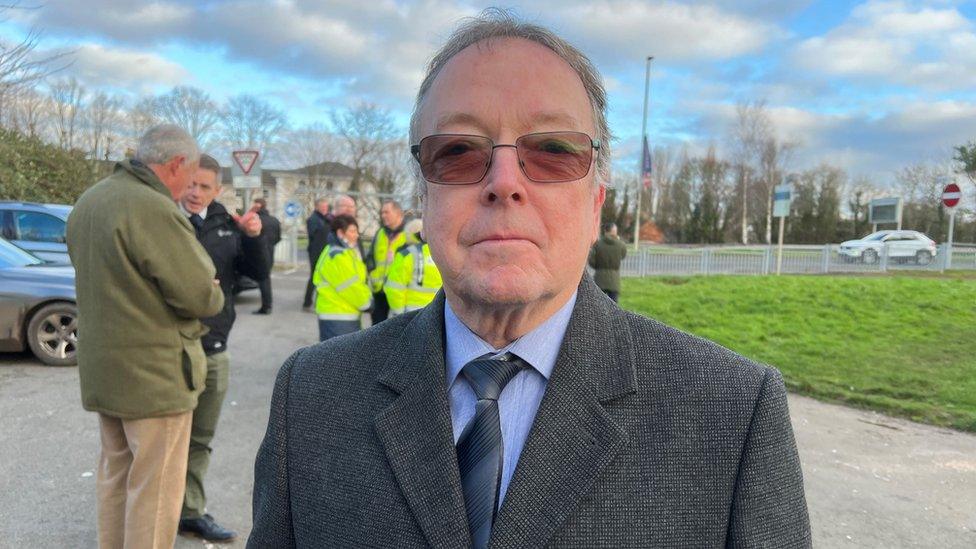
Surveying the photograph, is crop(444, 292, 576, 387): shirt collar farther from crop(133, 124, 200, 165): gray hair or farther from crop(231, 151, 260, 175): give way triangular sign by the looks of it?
crop(231, 151, 260, 175): give way triangular sign

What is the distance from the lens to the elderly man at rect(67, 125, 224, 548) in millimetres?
2850

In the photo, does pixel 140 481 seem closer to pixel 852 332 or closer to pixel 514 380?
pixel 514 380

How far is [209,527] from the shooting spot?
3.67 meters

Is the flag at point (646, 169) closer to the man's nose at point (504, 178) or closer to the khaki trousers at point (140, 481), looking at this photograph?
the khaki trousers at point (140, 481)

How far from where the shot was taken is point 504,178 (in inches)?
49.5

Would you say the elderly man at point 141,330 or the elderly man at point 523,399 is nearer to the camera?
the elderly man at point 523,399

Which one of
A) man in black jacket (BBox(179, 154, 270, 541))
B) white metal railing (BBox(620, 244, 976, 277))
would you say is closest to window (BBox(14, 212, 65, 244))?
man in black jacket (BBox(179, 154, 270, 541))

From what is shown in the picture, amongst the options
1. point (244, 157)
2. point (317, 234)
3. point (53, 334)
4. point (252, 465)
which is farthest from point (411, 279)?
point (244, 157)

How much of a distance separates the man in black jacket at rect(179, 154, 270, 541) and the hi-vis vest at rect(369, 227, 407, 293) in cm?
259

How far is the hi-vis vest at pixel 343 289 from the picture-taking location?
6.06 m

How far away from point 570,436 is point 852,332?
36.1 feet

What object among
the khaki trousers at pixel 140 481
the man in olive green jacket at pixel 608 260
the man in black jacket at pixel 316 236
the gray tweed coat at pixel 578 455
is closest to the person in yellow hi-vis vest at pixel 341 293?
the khaki trousers at pixel 140 481

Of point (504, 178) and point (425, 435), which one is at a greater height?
point (504, 178)

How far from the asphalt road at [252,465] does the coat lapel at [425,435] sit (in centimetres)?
292
